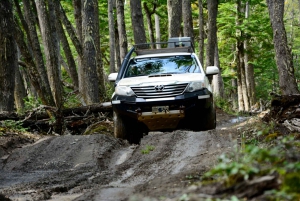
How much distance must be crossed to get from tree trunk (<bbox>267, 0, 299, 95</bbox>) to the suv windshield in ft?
13.1

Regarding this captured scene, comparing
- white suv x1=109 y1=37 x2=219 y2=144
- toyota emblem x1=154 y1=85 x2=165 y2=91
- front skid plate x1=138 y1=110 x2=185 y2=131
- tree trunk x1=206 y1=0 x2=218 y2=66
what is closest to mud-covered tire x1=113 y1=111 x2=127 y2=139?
white suv x1=109 y1=37 x2=219 y2=144

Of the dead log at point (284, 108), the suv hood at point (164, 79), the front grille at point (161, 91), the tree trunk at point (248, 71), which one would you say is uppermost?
the suv hood at point (164, 79)

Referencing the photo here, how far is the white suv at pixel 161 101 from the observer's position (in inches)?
339

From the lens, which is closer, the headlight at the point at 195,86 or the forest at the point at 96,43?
the headlight at the point at 195,86

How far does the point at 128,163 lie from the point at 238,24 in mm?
21471

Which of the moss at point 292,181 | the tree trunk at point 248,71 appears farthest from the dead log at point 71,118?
the tree trunk at point 248,71

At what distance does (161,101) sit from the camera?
8570mm

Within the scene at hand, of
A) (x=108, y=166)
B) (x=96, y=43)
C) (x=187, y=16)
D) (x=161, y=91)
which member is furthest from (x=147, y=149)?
(x=187, y=16)

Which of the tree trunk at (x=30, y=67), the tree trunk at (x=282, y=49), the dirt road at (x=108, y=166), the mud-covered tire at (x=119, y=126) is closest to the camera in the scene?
the dirt road at (x=108, y=166)

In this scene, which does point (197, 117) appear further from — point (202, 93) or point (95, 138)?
point (95, 138)

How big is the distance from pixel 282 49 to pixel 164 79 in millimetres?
5619

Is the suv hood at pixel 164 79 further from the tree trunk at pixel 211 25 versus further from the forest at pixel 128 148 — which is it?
the tree trunk at pixel 211 25

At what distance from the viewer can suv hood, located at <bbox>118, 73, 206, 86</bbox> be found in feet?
28.5

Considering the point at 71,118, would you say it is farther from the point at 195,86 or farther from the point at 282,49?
the point at 282,49
